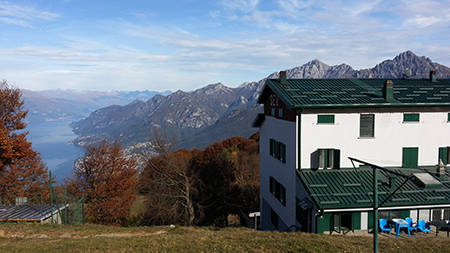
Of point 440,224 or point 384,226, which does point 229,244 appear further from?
point 440,224

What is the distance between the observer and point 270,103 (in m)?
23.1

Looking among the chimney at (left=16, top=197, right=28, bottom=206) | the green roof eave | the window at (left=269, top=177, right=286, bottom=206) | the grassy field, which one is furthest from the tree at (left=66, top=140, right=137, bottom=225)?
the green roof eave

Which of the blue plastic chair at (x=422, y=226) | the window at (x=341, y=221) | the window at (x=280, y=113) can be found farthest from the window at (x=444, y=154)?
the window at (x=280, y=113)

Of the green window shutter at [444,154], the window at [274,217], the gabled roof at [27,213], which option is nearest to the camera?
the green window shutter at [444,154]

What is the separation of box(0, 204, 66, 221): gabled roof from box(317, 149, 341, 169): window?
62.9ft

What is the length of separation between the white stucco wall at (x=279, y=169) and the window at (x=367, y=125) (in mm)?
4357

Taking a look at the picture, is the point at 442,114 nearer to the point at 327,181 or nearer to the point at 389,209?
the point at 389,209

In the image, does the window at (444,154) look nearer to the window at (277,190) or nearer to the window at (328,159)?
the window at (328,159)

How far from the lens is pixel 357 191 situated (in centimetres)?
1675

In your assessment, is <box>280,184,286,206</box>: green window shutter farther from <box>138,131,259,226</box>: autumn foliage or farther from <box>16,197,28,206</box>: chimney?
<box>16,197,28,206</box>: chimney

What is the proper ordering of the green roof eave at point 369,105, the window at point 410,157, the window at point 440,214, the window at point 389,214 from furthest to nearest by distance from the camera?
the window at point 410,157
the green roof eave at point 369,105
the window at point 440,214
the window at point 389,214

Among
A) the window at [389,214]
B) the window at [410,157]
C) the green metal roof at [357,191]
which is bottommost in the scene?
the window at [389,214]

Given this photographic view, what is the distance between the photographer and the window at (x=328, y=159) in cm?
1845

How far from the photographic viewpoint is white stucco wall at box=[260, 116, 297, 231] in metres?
19.0
